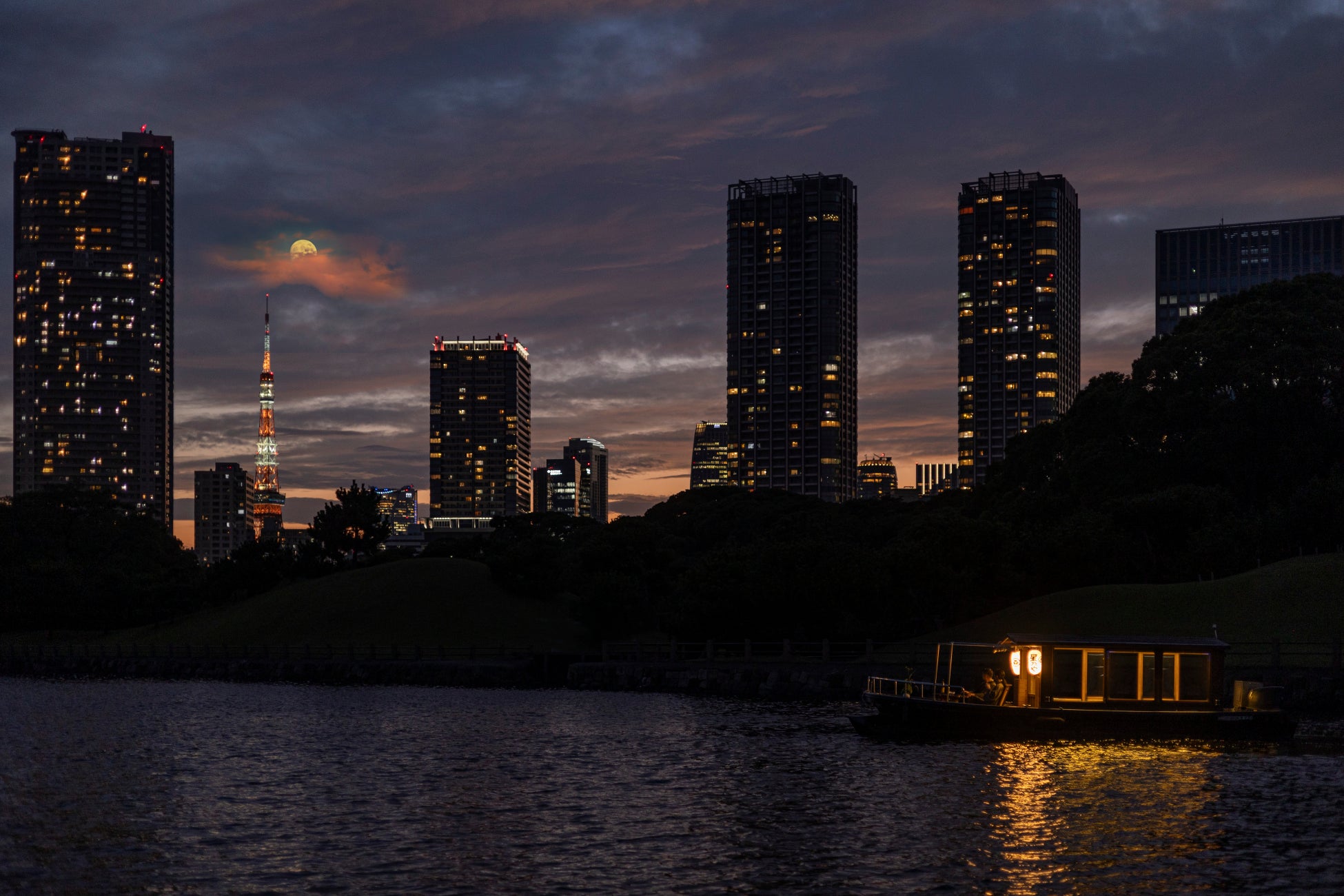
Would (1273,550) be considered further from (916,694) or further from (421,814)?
(421,814)

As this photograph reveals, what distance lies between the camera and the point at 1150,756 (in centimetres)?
4919

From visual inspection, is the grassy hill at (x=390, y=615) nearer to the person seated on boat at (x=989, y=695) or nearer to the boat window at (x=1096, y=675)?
the person seated on boat at (x=989, y=695)

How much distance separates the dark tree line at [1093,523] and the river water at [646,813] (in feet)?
98.9

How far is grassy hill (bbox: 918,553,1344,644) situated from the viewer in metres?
75.8

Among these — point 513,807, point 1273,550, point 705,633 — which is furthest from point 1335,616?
point 513,807

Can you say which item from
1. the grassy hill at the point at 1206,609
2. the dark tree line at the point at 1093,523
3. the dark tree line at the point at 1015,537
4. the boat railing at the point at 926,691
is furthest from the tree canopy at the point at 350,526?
the boat railing at the point at 926,691

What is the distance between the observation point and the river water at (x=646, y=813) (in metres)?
29.7

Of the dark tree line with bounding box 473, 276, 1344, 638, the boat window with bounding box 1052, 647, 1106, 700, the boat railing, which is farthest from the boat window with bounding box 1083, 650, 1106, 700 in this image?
the dark tree line with bounding box 473, 276, 1344, 638

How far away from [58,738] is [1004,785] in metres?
41.8

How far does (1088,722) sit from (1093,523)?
49.9 meters

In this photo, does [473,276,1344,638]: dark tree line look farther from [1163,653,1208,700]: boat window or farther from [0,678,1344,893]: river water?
[1163,653,1208,700]: boat window

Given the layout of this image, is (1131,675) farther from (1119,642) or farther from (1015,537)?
(1015,537)

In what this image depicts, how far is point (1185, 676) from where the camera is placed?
5503cm

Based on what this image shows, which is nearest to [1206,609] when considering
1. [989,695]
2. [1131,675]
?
[1131,675]
